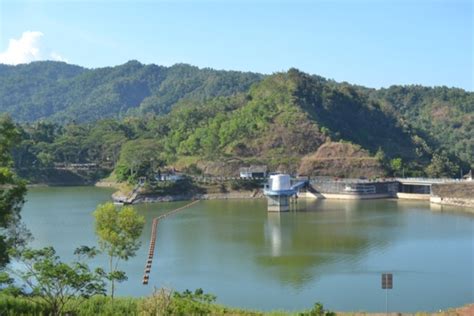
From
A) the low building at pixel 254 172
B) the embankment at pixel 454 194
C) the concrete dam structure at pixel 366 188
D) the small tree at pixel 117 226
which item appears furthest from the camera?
the low building at pixel 254 172

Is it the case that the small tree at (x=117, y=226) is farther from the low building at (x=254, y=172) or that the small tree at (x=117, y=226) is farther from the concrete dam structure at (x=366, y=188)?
the low building at (x=254, y=172)

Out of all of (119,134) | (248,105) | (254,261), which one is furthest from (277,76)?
(254,261)

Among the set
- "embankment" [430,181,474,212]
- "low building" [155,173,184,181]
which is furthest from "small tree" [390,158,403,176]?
"low building" [155,173,184,181]

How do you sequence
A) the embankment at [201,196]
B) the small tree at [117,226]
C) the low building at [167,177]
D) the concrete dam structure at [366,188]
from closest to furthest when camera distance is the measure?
1. the small tree at [117,226]
2. the embankment at [201,196]
3. the concrete dam structure at [366,188]
4. the low building at [167,177]

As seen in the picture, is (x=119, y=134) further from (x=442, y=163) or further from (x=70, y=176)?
(x=442, y=163)

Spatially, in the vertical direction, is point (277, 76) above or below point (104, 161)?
above

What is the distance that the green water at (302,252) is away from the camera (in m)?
27.3

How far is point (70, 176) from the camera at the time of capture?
91.4 m

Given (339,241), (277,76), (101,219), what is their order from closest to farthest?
(101,219) → (339,241) → (277,76)

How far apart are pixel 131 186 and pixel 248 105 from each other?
1388 inches

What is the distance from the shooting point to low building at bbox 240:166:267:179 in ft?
253

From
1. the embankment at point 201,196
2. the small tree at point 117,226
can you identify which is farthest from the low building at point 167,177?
the small tree at point 117,226

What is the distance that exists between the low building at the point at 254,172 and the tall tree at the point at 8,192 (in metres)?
57.3

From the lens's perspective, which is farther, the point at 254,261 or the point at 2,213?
the point at 254,261
